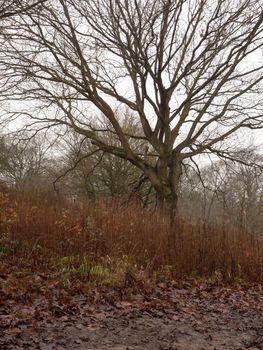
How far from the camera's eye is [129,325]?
561 centimetres

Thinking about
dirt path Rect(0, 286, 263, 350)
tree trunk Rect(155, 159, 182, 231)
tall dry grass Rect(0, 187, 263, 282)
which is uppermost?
tree trunk Rect(155, 159, 182, 231)

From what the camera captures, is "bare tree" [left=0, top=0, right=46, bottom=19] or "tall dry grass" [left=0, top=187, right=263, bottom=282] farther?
"tall dry grass" [left=0, top=187, right=263, bottom=282]

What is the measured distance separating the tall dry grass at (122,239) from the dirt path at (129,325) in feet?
7.42

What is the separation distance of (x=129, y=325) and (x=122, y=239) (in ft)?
14.6

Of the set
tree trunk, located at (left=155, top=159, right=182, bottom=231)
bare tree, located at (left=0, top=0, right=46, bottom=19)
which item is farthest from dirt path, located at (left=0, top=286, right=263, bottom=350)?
tree trunk, located at (left=155, top=159, right=182, bottom=231)

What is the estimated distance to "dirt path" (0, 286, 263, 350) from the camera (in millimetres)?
4778

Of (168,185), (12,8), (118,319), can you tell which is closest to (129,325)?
(118,319)

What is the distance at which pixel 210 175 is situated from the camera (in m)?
24.8

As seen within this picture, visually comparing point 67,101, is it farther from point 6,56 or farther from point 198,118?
point 198,118

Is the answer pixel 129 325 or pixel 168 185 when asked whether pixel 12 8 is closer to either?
pixel 129 325

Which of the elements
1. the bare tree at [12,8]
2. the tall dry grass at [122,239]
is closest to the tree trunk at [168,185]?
the tall dry grass at [122,239]

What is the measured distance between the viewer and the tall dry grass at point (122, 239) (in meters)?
9.45

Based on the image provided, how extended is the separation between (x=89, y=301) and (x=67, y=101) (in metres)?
11.8

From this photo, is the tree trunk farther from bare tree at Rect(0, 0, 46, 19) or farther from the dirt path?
bare tree at Rect(0, 0, 46, 19)
